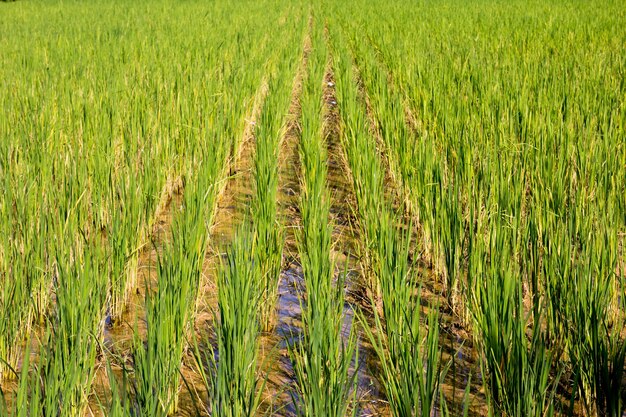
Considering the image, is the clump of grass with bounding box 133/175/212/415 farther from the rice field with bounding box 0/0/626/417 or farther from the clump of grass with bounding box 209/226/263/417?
the clump of grass with bounding box 209/226/263/417

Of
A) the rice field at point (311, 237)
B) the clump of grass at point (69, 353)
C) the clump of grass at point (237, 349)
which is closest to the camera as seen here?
the clump of grass at point (69, 353)

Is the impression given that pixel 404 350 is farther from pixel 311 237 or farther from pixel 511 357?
pixel 311 237

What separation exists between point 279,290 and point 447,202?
2.33 feet

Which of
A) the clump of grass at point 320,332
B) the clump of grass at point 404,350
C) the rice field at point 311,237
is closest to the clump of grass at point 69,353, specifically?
the rice field at point 311,237

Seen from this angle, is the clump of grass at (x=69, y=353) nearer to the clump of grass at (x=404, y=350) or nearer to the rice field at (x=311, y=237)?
the rice field at (x=311, y=237)

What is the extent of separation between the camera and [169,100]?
499 centimetres

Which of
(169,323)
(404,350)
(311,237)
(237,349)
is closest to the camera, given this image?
(404,350)

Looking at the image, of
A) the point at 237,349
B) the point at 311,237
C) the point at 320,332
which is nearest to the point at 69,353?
the point at 237,349

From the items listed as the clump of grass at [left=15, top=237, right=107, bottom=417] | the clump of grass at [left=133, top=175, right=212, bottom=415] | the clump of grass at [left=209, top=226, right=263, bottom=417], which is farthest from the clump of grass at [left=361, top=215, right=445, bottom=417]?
the clump of grass at [left=15, top=237, right=107, bottom=417]

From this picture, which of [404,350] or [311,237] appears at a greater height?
[404,350]

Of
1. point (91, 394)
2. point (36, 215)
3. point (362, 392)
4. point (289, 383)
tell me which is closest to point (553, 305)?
point (362, 392)

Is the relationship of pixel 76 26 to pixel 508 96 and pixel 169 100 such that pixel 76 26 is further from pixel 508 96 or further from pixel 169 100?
pixel 508 96

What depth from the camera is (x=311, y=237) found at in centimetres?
272

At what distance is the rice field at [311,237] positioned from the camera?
6.07ft
